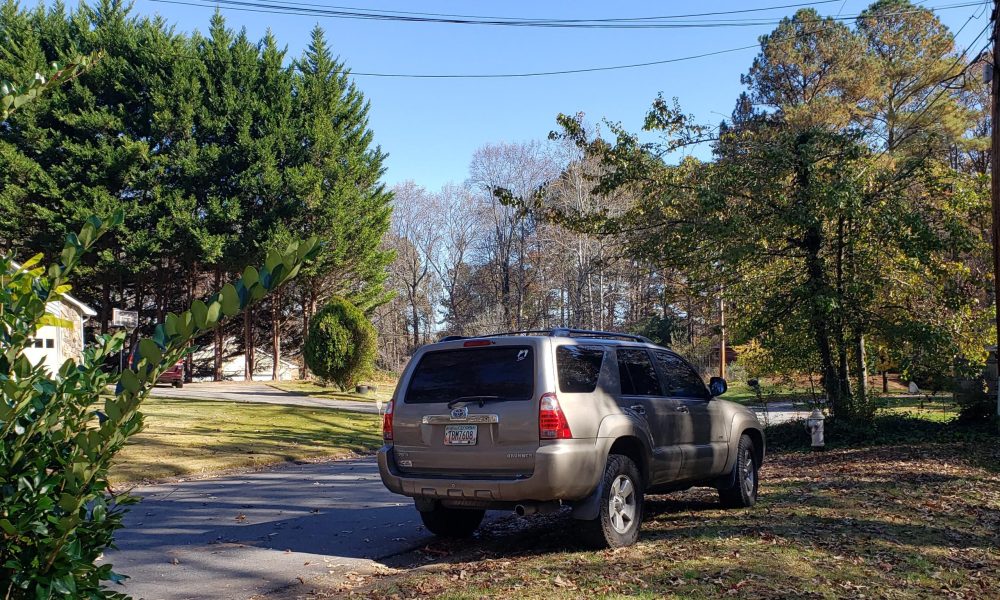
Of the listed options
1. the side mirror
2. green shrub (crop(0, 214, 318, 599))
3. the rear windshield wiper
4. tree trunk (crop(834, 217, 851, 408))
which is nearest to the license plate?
the rear windshield wiper

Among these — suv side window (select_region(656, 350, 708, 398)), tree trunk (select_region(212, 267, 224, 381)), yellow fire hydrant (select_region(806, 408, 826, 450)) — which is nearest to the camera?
suv side window (select_region(656, 350, 708, 398))

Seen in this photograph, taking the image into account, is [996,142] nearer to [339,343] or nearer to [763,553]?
[763,553]

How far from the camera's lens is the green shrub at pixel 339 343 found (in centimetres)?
3072

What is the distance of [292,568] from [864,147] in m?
12.9

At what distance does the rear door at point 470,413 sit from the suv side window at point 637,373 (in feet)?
3.96

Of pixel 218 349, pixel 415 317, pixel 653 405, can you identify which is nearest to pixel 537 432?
pixel 653 405

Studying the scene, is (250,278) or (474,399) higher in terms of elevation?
(250,278)

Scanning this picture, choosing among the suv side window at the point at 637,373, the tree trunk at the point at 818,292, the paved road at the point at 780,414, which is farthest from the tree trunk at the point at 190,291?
the suv side window at the point at 637,373

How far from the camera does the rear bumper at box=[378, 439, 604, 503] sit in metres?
6.44

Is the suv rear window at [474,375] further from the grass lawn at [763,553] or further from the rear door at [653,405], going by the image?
the grass lawn at [763,553]

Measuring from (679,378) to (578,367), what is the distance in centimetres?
195

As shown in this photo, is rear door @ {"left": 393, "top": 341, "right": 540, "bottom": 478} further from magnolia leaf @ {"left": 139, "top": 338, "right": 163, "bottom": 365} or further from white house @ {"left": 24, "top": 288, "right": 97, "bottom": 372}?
white house @ {"left": 24, "top": 288, "right": 97, "bottom": 372}

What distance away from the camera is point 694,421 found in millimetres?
8281

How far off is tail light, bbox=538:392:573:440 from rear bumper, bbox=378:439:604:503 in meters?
0.06
